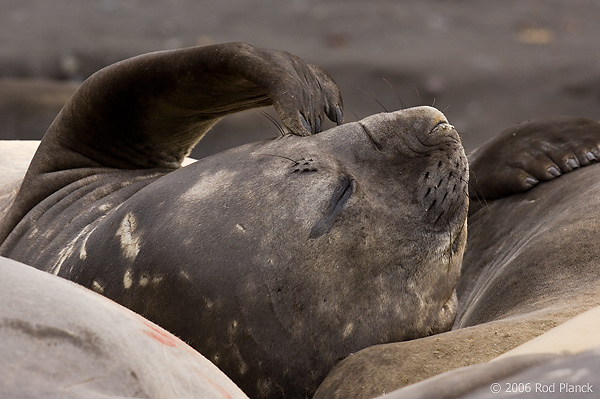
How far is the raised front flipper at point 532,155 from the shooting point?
3771mm

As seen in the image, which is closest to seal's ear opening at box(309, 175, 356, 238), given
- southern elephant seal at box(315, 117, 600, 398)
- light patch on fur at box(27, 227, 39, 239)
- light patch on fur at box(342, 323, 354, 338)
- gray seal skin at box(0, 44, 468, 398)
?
gray seal skin at box(0, 44, 468, 398)

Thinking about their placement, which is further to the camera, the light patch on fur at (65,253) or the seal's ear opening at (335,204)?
the light patch on fur at (65,253)

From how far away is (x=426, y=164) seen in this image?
279cm

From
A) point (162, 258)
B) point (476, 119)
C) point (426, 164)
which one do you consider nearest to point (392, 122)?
point (426, 164)

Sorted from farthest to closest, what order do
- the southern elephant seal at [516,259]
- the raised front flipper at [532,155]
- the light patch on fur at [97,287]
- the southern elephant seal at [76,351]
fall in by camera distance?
1. the raised front flipper at [532,155]
2. the light patch on fur at [97,287]
3. the southern elephant seal at [516,259]
4. the southern elephant seal at [76,351]

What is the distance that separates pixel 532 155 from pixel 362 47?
12.9ft

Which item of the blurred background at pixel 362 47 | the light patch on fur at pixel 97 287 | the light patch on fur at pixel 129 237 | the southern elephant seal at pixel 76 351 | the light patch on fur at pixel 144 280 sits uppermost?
the southern elephant seal at pixel 76 351

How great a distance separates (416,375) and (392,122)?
97cm

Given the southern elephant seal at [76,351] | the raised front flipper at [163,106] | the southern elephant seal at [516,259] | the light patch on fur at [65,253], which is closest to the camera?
the southern elephant seal at [76,351]

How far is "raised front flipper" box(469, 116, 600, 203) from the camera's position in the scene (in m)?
3.77

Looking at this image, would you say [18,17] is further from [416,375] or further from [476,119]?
[416,375]

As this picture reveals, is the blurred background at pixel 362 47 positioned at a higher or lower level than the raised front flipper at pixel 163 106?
lower

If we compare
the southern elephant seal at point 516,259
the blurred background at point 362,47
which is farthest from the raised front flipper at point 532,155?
the blurred background at point 362,47

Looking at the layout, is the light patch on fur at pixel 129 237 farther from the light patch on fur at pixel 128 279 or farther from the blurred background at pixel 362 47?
the blurred background at pixel 362 47
